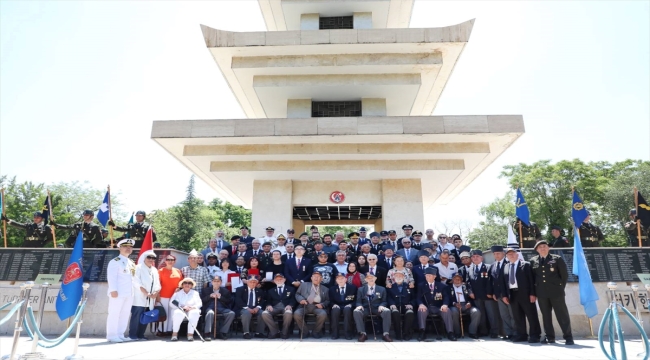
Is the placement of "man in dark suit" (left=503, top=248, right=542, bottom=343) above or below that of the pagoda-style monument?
below

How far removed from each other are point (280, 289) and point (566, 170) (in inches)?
1384

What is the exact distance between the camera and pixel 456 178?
48.2 ft

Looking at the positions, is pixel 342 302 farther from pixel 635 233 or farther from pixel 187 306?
pixel 635 233

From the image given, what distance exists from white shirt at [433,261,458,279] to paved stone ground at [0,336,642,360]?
167 centimetres

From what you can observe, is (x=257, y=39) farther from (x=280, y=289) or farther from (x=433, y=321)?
(x=433, y=321)

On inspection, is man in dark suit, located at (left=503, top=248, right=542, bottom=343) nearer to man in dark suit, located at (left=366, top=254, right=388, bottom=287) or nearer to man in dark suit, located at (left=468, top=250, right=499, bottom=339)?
man in dark suit, located at (left=468, top=250, right=499, bottom=339)

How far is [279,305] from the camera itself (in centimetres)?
816

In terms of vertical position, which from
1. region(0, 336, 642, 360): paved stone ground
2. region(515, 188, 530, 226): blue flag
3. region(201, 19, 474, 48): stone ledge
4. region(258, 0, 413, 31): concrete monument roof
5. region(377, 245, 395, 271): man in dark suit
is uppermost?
region(258, 0, 413, 31): concrete monument roof

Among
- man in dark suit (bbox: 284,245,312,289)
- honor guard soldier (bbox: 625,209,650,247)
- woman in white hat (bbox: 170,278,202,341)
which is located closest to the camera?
woman in white hat (bbox: 170,278,202,341)

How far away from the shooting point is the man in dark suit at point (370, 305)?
7633 millimetres

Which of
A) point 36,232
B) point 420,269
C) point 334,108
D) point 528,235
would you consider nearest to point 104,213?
point 36,232

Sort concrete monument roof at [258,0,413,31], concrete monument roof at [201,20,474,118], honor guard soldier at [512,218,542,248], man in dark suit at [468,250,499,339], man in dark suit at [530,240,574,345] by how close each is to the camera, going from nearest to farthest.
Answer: man in dark suit at [530,240,574,345] → man in dark suit at [468,250,499,339] → honor guard soldier at [512,218,542,248] → concrete monument roof at [201,20,474,118] → concrete monument roof at [258,0,413,31]

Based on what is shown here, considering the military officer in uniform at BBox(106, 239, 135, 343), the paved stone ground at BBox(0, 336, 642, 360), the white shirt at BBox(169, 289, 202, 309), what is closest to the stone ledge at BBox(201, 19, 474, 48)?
the military officer in uniform at BBox(106, 239, 135, 343)

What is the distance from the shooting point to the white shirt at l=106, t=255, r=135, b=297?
7613 mm
